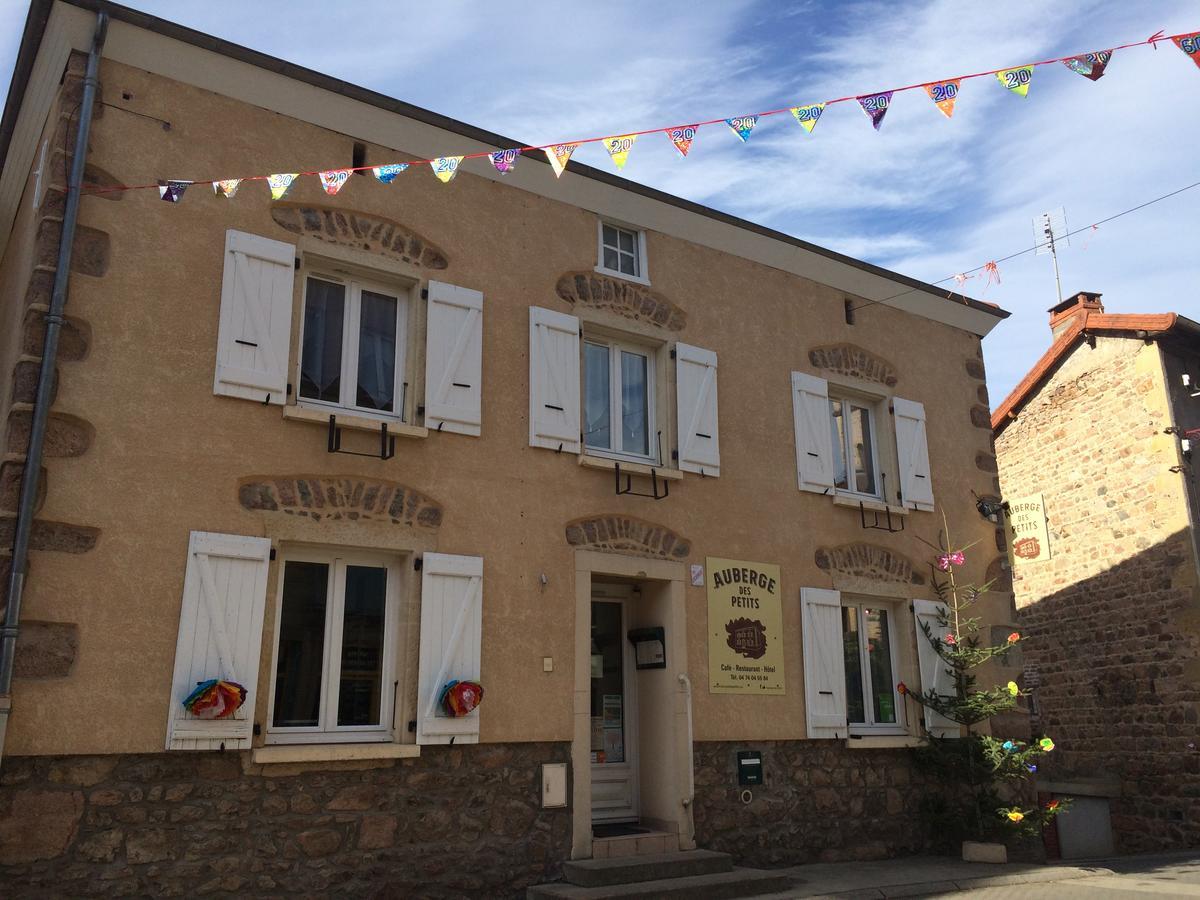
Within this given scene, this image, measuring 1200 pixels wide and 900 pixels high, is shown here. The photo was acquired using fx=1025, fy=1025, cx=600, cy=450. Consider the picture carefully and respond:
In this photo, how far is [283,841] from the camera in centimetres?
595

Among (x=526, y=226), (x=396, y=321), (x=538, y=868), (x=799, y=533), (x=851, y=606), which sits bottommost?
(x=538, y=868)

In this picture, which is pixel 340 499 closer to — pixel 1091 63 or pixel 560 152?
pixel 560 152

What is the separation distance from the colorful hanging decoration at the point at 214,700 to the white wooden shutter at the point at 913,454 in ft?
21.3

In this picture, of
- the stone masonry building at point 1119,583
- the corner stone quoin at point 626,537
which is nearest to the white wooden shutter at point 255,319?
the corner stone quoin at point 626,537

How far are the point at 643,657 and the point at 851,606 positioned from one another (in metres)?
2.27

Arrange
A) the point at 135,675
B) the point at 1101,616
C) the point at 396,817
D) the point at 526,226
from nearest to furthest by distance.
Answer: the point at 135,675 < the point at 396,817 < the point at 526,226 < the point at 1101,616

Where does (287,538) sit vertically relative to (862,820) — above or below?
above

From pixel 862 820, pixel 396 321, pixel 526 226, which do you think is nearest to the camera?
pixel 396 321

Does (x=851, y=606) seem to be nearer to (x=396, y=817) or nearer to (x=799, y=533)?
(x=799, y=533)

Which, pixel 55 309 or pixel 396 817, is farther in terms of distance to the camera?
pixel 396 817

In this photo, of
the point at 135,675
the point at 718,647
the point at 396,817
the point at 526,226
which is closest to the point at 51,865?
the point at 135,675

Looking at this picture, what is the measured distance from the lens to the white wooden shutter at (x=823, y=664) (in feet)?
28.1

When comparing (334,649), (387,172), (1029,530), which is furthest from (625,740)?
(1029,530)

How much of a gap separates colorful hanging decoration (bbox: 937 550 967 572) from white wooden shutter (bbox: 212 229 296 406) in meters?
6.41
